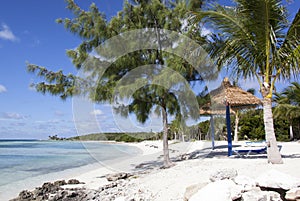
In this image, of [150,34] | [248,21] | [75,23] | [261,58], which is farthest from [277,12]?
[75,23]

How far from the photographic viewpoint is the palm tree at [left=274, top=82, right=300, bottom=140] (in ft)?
67.9

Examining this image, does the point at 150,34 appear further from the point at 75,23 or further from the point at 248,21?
the point at 248,21

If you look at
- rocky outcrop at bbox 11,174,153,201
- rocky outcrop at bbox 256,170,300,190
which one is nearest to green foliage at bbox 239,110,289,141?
rocky outcrop at bbox 11,174,153,201

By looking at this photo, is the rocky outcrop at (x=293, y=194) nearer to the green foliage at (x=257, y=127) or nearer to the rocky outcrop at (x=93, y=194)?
the rocky outcrop at (x=93, y=194)

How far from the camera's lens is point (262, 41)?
6172 mm

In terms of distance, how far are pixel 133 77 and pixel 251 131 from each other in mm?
20343

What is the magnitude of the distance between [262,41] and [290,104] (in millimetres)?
18824

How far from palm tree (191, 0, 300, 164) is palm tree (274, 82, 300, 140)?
1600 cm

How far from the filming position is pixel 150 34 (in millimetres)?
7875

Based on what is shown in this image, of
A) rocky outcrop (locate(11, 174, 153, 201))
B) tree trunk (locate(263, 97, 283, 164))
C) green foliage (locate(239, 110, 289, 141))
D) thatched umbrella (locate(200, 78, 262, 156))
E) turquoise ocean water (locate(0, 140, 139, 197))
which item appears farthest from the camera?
green foliage (locate(239, 110, 289, 141))

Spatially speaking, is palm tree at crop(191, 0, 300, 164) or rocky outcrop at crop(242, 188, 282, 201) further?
palm tree at crop(191, 0, 300, 164)

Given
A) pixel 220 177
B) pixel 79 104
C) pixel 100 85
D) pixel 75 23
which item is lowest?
pixel 220 177

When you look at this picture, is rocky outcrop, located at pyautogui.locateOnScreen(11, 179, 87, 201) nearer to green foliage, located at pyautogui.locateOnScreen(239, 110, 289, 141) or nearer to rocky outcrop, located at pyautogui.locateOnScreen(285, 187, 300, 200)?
rocky outcrop, located at pyautogui.locateOnScreen(285, 187, 300, 200)

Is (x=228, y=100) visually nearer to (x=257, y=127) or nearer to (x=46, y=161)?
(x=46, y=161)
